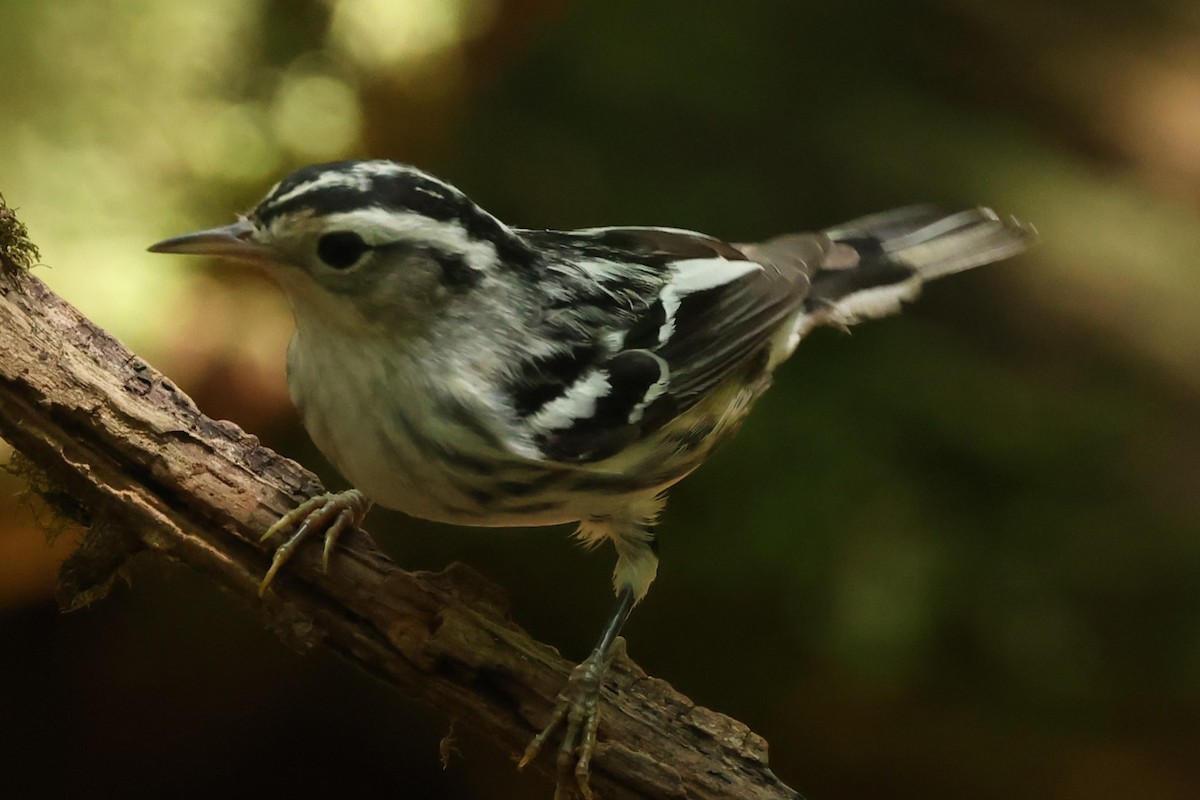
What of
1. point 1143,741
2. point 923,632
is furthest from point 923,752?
point 1143,741

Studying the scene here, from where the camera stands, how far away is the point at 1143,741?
3.51 m

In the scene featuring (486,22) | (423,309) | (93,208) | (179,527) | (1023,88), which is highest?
(1023,88)

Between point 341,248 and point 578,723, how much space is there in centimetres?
93

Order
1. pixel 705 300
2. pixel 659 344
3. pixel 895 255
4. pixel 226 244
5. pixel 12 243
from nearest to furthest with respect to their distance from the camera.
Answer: pixel 226 244
pixel 12 243
pixel 659 344
pixel 705 300
pixel 895 255

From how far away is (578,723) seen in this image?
192cm

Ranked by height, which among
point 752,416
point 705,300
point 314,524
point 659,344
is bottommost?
point 314,524

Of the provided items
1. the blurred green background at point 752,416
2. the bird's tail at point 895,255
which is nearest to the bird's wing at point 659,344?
the bird's tail at point 895,255

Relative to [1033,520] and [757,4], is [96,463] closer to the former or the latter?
[1033,520]

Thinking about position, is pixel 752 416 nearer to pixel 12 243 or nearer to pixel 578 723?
pixel 578 723

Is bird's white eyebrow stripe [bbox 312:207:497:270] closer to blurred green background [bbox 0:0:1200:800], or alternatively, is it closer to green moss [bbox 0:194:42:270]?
green moss [bbox 0:194:42:270]

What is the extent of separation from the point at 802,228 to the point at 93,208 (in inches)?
101

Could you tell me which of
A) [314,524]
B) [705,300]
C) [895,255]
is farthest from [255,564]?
[895,255]

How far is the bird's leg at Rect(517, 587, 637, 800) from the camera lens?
1897 mm

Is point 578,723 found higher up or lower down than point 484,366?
lower down
